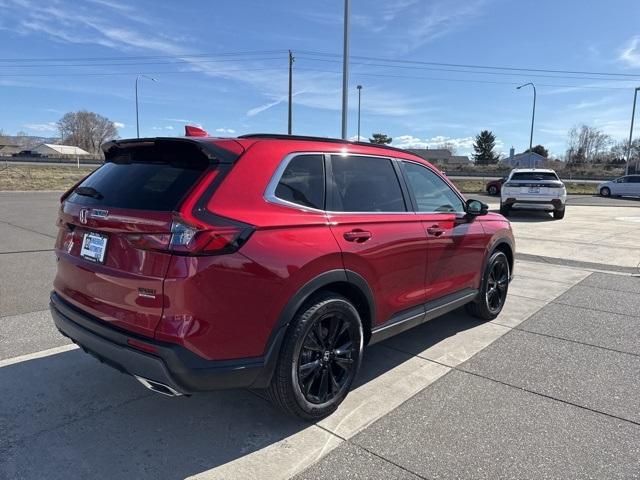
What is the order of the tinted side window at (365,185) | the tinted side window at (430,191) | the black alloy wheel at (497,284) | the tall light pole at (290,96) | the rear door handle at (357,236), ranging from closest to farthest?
the rear door handle at (357,236), the tinted side window at (365,185), the tinted side window at (430,191), the black alloy wheel at (497,284), the tall light pole at (290,96)

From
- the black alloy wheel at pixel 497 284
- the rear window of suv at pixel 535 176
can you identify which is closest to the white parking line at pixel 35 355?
the black alloy wheel at pixel 497 284

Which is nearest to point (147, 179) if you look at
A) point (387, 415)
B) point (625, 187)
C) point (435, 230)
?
point (387, 415)

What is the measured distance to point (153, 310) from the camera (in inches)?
99.8

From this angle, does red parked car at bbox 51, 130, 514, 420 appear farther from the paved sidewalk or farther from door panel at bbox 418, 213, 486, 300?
the paved sidewalk

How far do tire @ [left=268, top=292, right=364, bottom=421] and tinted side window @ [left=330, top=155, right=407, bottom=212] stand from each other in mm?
686

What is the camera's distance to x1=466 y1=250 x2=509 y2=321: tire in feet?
16.5

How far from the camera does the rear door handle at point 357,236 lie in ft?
10.4

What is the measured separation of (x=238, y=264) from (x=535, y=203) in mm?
15184

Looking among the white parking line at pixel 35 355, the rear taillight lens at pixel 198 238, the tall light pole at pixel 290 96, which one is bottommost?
the white parking line at pixel 35 355

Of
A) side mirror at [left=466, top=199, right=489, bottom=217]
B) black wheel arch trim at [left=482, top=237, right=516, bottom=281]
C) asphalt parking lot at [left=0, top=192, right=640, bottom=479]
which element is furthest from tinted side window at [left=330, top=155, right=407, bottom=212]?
black wheel arch trim at [left=482, top=237, right=516, bottom=281]

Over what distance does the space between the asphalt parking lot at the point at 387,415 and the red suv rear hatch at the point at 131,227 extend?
755 mm

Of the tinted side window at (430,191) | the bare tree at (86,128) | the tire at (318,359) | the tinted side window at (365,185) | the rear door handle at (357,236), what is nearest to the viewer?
the tire at (318,359)

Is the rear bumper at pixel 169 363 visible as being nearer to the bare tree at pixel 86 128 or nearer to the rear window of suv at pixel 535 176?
the rear window of suv at pixel 535 176

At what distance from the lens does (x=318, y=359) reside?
309 cm
